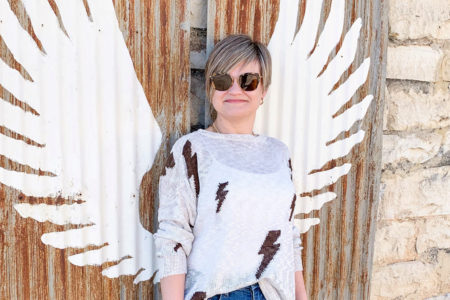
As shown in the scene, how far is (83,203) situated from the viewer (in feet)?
5.57

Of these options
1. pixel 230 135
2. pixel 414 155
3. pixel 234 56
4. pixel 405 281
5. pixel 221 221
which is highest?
pixel 234 56

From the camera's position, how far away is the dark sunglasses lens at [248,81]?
5.25 ft

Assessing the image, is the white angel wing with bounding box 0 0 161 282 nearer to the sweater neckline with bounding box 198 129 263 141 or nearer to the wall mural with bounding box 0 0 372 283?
the wall mural with bounding box 0 0 372 283

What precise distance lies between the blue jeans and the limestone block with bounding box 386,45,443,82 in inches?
48.6

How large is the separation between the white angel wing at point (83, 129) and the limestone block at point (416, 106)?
1.17 meters

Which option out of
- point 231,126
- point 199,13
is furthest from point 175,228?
point 199,13

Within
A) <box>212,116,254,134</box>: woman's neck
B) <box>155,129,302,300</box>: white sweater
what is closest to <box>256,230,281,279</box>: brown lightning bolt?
<box>155,129,302,300</box>: white sweater

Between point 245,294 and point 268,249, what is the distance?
0.18m

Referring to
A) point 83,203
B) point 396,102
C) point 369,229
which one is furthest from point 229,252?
point 396,102

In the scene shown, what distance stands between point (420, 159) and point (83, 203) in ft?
5.41

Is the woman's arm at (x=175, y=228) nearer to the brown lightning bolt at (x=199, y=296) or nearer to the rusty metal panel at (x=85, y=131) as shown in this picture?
the brown lightning bolt at (x=199, y=296)

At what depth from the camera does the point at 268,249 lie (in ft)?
5.18

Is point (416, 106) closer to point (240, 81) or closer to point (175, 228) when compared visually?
point (240, 81)

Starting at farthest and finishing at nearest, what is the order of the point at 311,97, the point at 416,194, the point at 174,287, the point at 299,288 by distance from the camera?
the point at 416,194 → the point at 311,97 → the point at 299,288 → the point at 174,287
